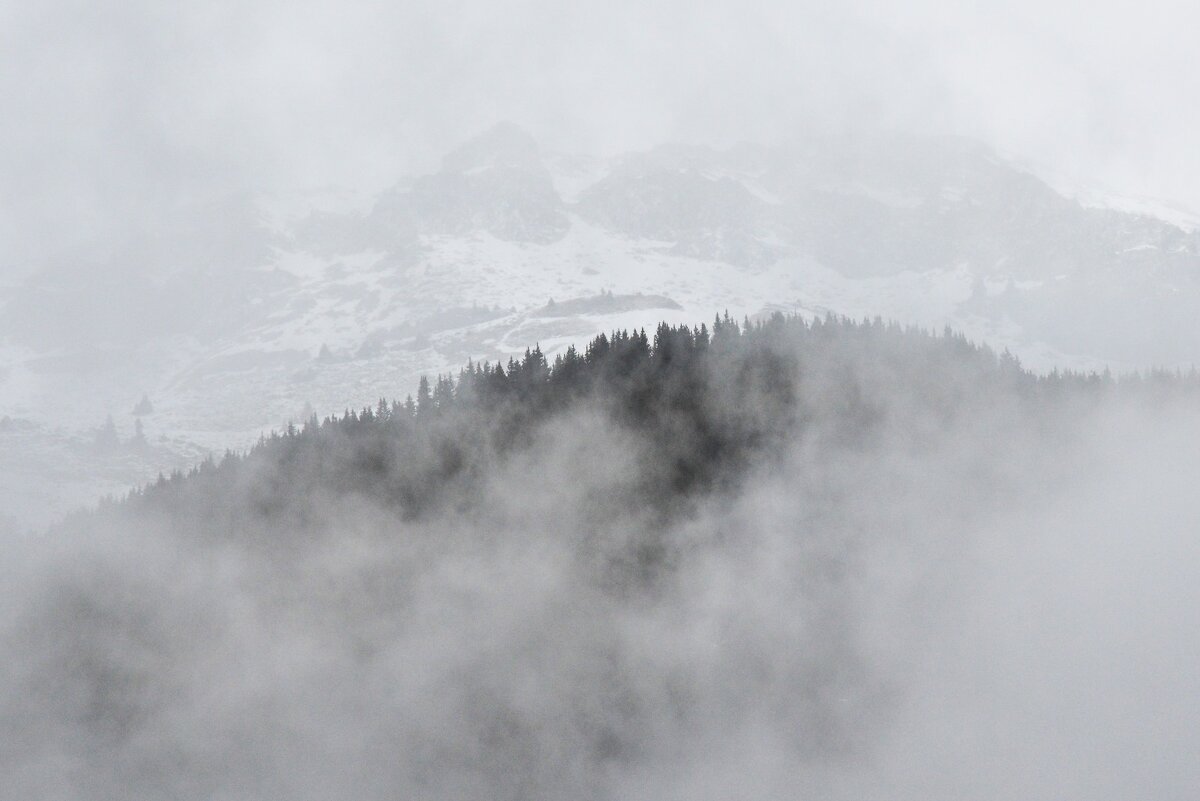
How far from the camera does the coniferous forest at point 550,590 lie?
145 metres

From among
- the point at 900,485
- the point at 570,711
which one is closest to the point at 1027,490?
the point at 900,485

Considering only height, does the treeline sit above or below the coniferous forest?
above

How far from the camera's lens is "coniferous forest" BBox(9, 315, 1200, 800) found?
145m

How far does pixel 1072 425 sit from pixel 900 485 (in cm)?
3284

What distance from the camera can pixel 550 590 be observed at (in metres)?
157

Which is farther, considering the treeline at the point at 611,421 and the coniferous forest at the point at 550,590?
the treeline at the point at 611,421

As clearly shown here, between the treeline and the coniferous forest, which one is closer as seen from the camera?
the coniferous forest

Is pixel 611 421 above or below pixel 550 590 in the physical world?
above

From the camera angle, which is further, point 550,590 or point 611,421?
point 611,421

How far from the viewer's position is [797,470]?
17325 cm

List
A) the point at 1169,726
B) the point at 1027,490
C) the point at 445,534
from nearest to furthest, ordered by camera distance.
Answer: the point at 1169,726
the point at 445,534
the point at 1027,490

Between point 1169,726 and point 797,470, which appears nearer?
point 1169,726

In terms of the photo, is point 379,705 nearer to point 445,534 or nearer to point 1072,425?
point 445,534

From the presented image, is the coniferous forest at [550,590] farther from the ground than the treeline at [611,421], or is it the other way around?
the treeline at [611,421]
